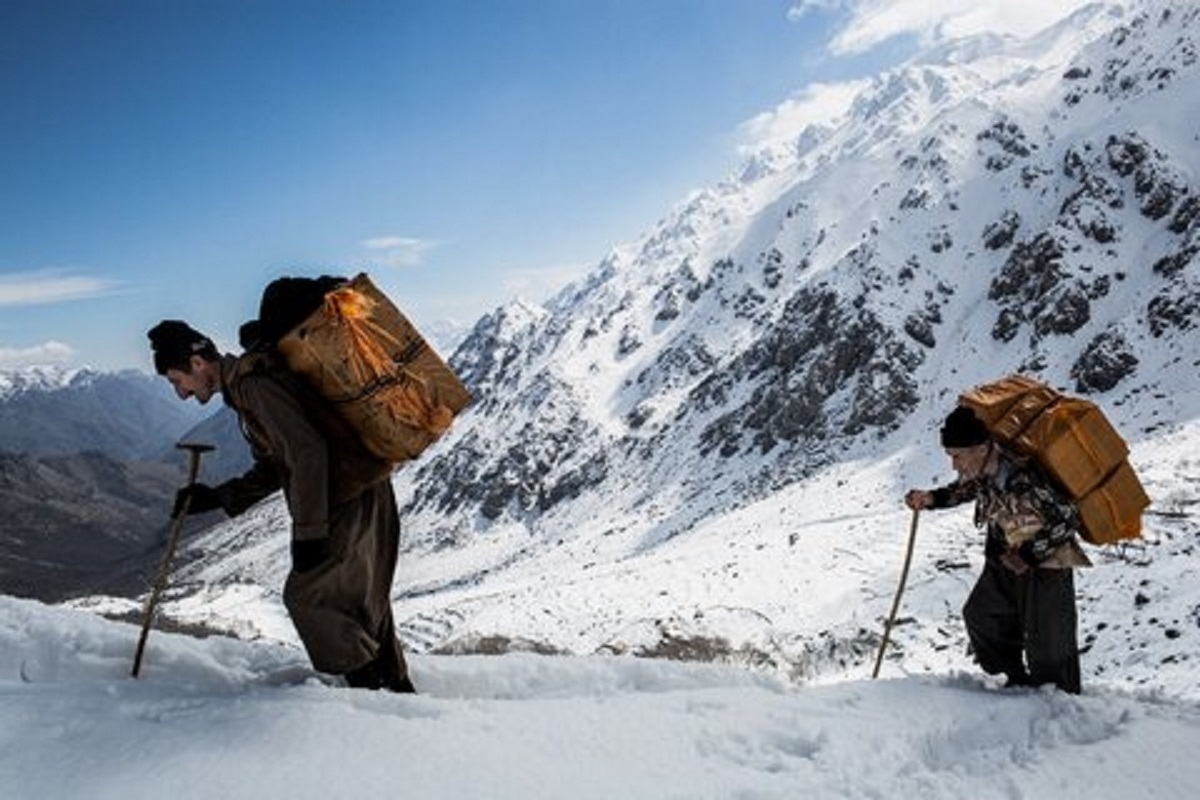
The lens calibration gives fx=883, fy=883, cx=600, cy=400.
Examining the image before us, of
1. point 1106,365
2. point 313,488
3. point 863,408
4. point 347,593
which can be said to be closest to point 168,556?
point 347,593

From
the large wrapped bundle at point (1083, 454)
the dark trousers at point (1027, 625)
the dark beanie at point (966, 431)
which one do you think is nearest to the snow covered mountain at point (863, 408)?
the dark trousers at point (1027, 625)

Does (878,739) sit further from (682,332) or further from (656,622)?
(682,332)

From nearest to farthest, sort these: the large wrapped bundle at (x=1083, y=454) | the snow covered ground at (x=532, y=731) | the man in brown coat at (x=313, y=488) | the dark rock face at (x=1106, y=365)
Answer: the snow covered ground at (x=532, y=731) → the man in brown coat at (x=313, y=488) → the large wrapped bundle at (x=1083, y=454) → the dark rock face at (x=1106, y=365)

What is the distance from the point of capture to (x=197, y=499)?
5.37m

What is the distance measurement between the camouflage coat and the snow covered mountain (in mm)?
6440

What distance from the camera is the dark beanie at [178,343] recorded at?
191 inches

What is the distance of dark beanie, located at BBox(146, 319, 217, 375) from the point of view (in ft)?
15.9

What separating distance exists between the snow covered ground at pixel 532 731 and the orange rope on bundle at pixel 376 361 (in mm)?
1561

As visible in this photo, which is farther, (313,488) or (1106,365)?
(1106,365)

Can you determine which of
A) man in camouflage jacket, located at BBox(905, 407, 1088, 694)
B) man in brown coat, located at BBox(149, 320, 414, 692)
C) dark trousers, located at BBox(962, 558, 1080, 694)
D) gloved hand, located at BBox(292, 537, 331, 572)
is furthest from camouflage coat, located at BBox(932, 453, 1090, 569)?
gloved hand, located at BBox(292, 537, 331, 572)

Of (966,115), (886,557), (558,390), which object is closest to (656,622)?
(886,557)

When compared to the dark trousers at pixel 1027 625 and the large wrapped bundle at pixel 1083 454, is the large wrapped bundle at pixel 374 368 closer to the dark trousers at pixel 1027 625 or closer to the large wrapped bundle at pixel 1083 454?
the large wrapped bundle at pixel 1083 454

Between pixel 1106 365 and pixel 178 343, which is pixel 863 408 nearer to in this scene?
pixel 1106 365

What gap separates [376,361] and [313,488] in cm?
74
